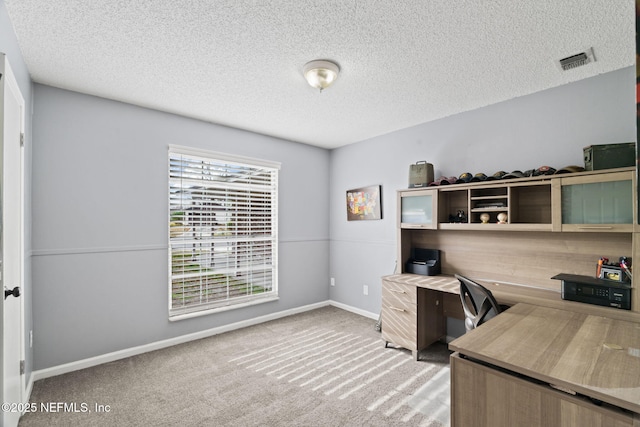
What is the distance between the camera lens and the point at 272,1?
164cm

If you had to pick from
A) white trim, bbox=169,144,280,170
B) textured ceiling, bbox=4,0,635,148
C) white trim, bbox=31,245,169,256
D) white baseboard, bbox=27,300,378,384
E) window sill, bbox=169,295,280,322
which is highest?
textured ceiling, bbox=4,0,635,148

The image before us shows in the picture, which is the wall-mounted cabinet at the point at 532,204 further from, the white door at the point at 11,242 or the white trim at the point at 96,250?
the white door at the point at 11,242

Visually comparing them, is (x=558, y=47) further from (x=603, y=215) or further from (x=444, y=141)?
(x=444, y=141)

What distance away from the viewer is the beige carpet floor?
2.08 metres

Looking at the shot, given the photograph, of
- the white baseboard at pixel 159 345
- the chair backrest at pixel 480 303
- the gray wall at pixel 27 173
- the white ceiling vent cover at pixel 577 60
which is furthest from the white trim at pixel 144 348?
the white ceiling vent cover at pixel 577 60

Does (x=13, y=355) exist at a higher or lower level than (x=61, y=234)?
lower

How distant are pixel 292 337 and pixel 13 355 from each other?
92.8 inches

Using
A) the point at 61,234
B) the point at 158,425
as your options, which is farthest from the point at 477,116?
the point at 61,234

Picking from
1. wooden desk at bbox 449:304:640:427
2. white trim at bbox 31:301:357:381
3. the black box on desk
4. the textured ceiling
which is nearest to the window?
white trim at bbox 31:301:357:381

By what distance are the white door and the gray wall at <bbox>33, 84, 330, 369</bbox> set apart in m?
0.58

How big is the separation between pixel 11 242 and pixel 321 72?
2326mm

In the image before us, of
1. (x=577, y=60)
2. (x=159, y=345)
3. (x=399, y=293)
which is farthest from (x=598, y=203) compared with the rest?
(x=159, y=345)

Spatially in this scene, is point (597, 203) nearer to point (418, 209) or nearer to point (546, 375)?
point (418, 209)

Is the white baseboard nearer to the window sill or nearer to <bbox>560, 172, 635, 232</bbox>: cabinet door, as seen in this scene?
the window sill
